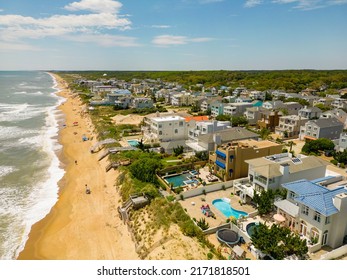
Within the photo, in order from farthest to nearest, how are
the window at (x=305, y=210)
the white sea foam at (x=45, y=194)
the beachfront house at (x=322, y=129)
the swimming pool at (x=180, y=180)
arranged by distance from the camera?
the beachfront house at (x=322, y=129), the swimming pool at (x=180, y=180), the white sea foam at (x=45, y=194), the window at (x=305, y=210)

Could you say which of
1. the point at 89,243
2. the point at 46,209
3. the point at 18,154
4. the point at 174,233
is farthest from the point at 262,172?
the point at 18,154

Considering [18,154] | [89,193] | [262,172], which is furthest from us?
[18,154]

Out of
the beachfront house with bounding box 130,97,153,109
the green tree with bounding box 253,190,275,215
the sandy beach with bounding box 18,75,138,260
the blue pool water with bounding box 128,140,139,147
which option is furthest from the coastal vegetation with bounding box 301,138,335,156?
the beachfront house with bounding box 130,97,153,109

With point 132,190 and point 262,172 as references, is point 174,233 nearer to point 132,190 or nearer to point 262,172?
point 132,190

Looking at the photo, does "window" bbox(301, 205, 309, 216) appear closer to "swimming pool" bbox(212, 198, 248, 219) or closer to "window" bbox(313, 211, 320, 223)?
"window" bbox(313, 211, 320, 223)

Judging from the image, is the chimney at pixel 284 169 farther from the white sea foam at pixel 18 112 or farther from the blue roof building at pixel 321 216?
the white sea foam at pixel 18 112

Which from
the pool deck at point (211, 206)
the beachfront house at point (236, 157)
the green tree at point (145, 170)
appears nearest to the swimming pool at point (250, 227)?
the pool deck at point (211, 206)
